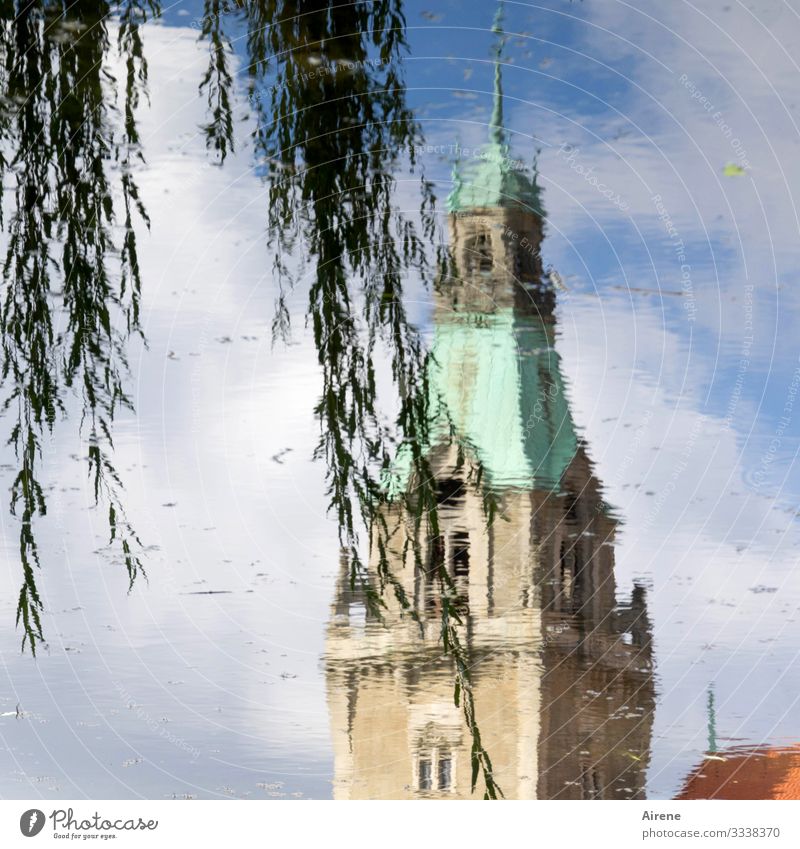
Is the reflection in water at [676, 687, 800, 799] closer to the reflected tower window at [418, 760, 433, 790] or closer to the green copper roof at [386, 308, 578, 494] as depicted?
the reflected tower window at [418, 760, 433, 790]

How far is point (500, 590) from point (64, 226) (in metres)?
1.74

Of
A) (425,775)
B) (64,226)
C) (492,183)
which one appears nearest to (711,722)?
(425,775)

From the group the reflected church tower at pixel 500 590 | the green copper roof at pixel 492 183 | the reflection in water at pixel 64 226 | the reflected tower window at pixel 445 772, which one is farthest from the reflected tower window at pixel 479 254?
the reflected tower window at pixel 445 772

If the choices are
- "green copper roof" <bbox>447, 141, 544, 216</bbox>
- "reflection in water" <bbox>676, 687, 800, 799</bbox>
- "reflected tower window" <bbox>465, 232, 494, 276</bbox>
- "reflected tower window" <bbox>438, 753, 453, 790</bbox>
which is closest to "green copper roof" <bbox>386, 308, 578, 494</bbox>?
"reflected tower window" <bbox>465, 232, 494, 276</bbox>

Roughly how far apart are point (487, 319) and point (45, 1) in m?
1.63

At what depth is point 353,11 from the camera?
8.39 feet

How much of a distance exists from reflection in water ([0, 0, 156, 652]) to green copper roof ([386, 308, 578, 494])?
1.04m

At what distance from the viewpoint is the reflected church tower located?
112 inches

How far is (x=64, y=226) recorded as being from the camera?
Answer: 8.00 ft

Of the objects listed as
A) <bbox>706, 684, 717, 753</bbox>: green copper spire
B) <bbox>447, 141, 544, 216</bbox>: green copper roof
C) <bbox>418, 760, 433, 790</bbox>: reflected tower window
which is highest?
<bbox>447, 141, 544, 216</bbox>: green copper roof

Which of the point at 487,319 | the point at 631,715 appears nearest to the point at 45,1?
the point at 487,319

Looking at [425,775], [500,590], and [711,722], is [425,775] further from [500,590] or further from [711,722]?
[711,722]
